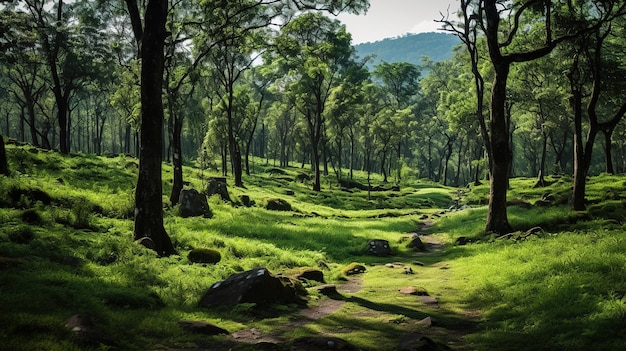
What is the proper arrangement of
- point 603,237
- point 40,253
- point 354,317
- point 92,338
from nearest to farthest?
point 92,338
point 354,317
point 40,253
point 603,237

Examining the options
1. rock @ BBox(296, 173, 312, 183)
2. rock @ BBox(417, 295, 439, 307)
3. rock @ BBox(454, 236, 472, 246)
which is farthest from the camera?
rock @ BBox(296, 173, 312, 183)

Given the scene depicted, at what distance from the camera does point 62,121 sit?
3838cm

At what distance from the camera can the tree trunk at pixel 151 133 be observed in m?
14.8

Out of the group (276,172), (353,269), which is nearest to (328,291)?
(353,269)

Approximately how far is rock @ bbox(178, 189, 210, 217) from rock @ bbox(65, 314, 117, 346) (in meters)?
17.0

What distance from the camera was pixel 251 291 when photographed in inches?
414

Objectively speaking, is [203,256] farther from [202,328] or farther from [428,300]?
[428,300]

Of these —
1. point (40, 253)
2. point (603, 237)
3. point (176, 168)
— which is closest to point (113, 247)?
point (40, 253)

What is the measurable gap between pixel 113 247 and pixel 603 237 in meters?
16.4

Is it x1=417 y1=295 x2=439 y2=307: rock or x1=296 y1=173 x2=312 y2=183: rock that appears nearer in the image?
x1=417 y1=295 x2=439 y2=307: rock

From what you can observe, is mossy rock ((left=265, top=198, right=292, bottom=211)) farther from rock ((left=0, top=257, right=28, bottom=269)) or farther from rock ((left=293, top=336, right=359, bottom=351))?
rock ((left=293, top=336, right=359, bottom=351))

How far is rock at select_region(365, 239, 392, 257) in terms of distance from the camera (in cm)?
2138

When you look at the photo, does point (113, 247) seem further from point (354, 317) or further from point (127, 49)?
point (127, 49)

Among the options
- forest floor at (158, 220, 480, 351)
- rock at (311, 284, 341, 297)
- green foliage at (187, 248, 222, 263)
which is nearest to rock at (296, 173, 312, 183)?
green foliage at (187, 248, 222, 263)
